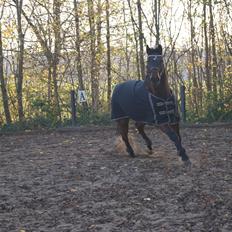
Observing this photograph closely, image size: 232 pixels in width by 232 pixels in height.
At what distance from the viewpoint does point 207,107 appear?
1349 cm

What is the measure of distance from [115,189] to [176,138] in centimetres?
198

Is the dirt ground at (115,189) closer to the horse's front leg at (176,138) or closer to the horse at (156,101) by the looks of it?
the horse's front leg at (176,138)

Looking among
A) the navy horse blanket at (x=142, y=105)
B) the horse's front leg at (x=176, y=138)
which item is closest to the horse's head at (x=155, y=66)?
the navy horse blanket at (x=142, y=105)

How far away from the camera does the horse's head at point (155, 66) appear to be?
22.6ft

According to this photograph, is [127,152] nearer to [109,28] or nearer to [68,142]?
[68,142]

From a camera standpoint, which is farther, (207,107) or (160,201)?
(207,107)

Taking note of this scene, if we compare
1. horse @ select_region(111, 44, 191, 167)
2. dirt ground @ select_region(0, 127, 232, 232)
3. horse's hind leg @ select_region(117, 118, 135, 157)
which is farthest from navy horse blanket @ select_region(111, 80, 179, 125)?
dirt ground @ select_region(0, 127, 232, 232)

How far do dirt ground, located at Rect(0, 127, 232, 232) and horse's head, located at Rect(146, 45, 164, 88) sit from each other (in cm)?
140

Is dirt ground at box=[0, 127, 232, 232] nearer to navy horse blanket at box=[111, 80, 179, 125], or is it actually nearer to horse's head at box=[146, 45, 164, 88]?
navy horse blanket at box=[111, 80, 179, 125]

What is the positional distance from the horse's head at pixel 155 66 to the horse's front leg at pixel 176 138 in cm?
75

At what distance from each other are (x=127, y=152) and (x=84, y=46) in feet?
33.5

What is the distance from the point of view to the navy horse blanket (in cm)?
713

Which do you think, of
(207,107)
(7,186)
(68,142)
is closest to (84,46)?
(207,107)

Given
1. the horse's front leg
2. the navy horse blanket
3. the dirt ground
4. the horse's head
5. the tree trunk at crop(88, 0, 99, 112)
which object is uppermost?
the tree trunk at crop(88, 0, 99, 112)
